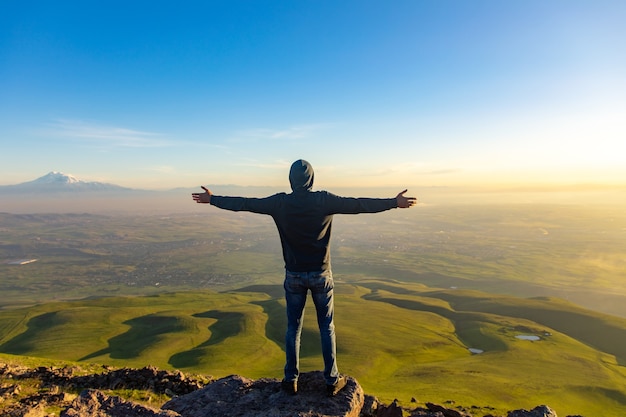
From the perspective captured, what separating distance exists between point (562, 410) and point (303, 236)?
58179mm

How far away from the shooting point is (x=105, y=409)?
25.7ft

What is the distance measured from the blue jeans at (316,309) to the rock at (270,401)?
0.49 metres

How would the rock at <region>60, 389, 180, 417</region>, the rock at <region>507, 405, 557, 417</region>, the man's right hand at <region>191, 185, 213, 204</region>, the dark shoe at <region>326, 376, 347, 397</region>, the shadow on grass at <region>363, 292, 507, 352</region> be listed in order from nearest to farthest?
the rock at <region>60, 389, 180, 417</region>
the man's right hand at <region>191, 185, 213, 204</region>
the dark shoe at <region>326, 376, 347, 397</region>
the rock at <region>507, 405, 557, 417</region>
the shadow on grass at <region>363, 292, 507, 352</region>

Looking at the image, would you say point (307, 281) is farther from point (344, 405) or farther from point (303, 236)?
point (344, 405)

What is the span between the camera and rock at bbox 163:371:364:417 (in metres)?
8.27

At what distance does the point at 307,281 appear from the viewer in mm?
8367

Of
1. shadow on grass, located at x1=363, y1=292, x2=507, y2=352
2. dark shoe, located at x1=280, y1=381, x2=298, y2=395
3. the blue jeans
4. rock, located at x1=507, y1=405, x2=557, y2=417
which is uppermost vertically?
the blue jeans

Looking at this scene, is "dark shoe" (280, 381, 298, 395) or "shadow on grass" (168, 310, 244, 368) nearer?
"dark shoe" (280, 381, 298, 395)

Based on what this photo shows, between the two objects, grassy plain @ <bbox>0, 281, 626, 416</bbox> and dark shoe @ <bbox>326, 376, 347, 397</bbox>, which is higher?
dark shoe @ <bbox>326, 376, 347, 397</bbox>

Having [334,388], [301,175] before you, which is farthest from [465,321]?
[301,175]

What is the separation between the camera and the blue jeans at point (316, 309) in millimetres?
8391

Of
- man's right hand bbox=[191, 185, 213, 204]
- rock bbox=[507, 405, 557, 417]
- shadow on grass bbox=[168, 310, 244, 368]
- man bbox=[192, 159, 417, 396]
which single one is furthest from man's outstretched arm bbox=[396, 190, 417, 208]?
shadow on grass bbox=[168, 310, 244, 368]

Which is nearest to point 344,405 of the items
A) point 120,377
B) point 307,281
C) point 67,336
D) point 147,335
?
point 307,281

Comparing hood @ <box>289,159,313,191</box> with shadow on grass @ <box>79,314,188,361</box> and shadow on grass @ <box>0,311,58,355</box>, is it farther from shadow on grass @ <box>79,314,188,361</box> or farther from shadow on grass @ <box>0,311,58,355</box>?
shadow on grass @ <box>0,311,58,355</box>
